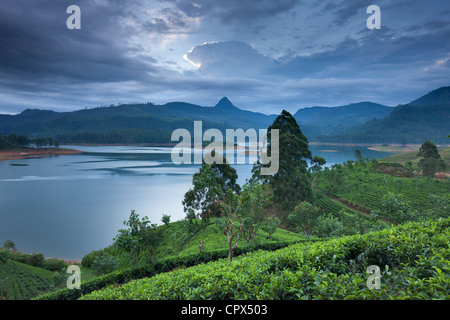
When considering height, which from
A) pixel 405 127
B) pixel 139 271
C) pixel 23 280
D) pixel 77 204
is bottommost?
pixel 23 280

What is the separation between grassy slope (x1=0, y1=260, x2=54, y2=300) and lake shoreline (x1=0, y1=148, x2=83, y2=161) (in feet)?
274

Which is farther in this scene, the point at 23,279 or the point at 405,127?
the point at 405,127

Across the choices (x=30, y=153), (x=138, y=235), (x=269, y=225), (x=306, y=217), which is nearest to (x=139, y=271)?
(x=138, y=235)

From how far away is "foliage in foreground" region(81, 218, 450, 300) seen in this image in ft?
7.87

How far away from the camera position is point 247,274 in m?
3.60

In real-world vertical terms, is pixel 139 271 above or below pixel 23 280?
above

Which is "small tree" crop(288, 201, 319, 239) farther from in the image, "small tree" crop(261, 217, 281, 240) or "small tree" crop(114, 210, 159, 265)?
"small tree" crop(114, 210, 159, 265)

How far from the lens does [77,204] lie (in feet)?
112

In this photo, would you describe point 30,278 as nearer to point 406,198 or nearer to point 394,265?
point 394,265

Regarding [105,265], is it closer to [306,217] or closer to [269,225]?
[269,225]

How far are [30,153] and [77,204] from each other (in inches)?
2805

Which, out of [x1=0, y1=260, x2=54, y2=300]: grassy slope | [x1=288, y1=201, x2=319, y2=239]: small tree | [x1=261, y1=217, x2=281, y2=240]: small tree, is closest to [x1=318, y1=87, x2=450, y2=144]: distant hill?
[x1=288, y1=201, x2=319, y2=239]: small tree

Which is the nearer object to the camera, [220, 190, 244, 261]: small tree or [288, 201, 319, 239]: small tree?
[220, 190, 244, 261]: small tree

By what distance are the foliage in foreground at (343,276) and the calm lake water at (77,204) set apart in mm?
22621
